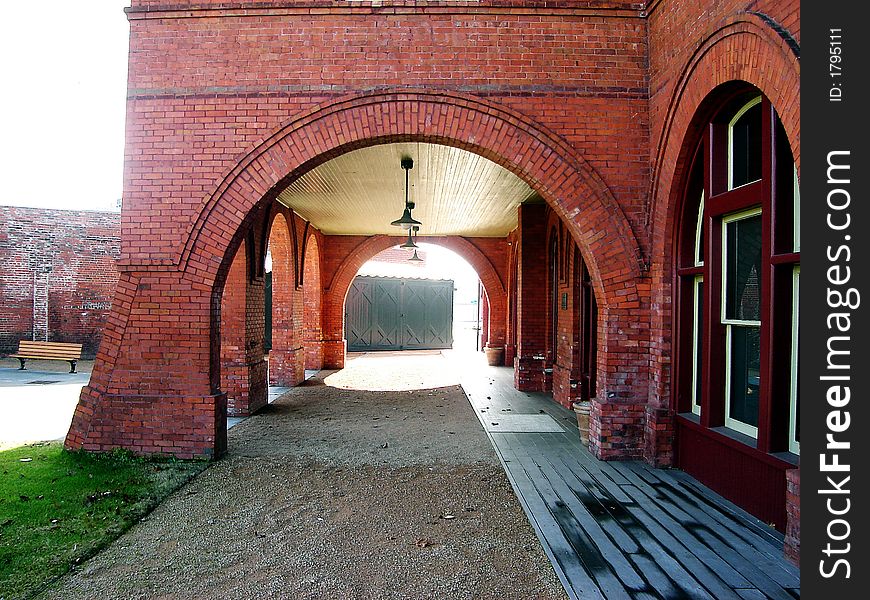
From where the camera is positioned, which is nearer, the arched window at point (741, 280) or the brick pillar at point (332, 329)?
the arched window at point (741, 280)

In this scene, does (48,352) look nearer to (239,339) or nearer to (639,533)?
(239,339)

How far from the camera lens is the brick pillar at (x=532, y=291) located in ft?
36.2

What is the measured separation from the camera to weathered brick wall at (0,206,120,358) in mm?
14430

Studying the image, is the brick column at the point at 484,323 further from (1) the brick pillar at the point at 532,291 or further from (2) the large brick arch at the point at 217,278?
(2) the large brick arch at the point at 217,278

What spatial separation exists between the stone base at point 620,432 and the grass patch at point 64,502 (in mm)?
4293

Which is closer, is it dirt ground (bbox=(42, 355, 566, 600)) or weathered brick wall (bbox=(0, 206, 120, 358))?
dirt ground (bbox=(42, 355, 566, 600))

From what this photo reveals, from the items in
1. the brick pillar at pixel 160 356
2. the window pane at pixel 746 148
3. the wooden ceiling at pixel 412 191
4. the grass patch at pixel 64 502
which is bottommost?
the grass patch at pixel 64 502

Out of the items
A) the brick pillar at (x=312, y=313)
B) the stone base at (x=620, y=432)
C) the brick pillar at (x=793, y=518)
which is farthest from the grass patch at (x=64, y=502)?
the brick pillar at (x=312, y=313)

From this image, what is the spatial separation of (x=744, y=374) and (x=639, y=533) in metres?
1.72

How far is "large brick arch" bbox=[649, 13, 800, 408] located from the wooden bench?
553 inches

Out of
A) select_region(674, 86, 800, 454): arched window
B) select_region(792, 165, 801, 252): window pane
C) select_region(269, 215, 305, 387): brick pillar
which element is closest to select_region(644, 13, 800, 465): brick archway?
select_region(674, 86, 800, 454): arched window

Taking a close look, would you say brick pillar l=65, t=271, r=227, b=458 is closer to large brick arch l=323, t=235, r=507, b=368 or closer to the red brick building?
the red brick building
